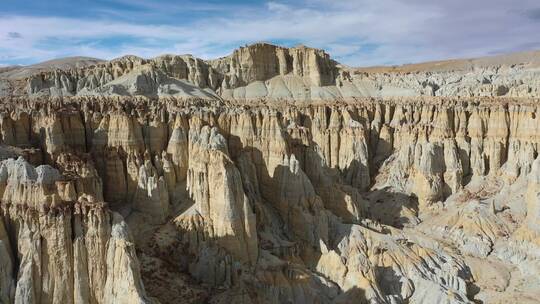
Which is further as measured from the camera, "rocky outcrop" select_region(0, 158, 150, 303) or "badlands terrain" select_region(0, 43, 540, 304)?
"badlands terrain" select_region(0, 43, 540, 304)

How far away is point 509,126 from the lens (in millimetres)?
53375

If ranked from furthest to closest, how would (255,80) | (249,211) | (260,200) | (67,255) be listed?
(255,80) → (260,200) → (249,211) → (67,255)

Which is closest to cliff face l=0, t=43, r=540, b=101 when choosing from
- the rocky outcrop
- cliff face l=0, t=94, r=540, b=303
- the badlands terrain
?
the badlands terrain

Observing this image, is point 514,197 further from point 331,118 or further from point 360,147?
Result: point 331,118

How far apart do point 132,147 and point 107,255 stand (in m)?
16.1

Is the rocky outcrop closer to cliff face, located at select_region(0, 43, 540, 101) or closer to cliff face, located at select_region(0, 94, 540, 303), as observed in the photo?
cliff face, located at select_region(0, 94, 540, 303)

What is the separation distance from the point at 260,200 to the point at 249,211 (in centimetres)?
628

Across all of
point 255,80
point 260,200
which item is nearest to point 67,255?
point 260,200

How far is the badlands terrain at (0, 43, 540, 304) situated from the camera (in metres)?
21.5

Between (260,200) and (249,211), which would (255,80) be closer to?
(260,200)

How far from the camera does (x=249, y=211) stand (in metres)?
31.6

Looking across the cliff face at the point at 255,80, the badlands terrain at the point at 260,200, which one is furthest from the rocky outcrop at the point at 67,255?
the cliff face at the point at 255,80

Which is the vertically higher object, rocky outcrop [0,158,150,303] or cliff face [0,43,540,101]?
cliff face [0,43,540,101]

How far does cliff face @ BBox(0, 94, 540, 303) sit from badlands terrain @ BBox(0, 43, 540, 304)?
0.36 feet
